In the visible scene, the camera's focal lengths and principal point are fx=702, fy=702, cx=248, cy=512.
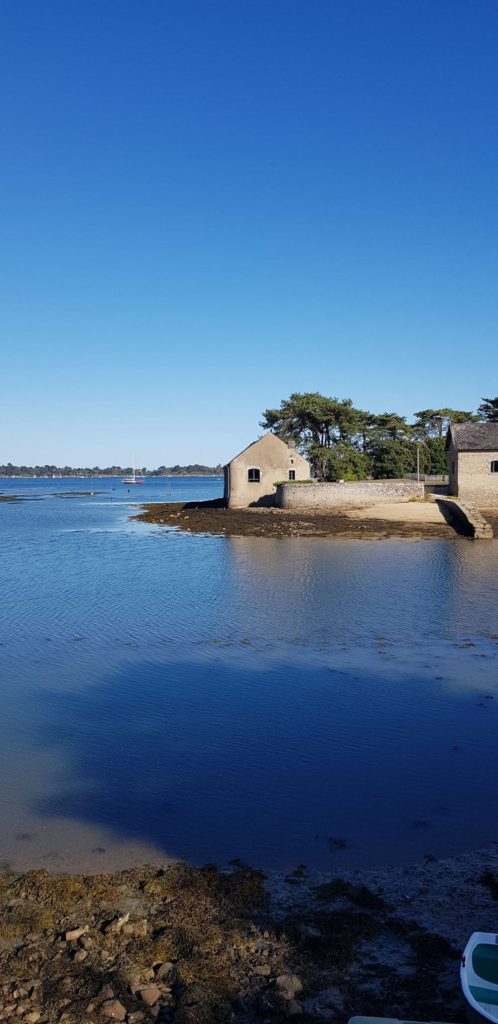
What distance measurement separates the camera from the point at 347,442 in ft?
189

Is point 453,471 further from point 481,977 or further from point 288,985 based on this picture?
point 481,977

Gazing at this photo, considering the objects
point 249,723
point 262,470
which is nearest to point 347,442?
point 262,470

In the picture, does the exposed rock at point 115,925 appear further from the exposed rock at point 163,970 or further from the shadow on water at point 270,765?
the shadow on water at point 270,765

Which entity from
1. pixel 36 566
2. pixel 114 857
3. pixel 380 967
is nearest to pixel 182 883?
pixel 114 857

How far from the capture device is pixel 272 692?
34.5 feet

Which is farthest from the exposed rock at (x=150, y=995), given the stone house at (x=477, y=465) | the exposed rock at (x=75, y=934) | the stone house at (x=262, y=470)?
the stone house at (x=262, y=470)

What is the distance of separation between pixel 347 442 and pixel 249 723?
49900 mm

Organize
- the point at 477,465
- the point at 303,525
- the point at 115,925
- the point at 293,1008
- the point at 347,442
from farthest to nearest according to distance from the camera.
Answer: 1. the point at 347,442
2. the point at 477,465
3. the point at 303,525
4. the point at 115,925
5. the point at 293,1008

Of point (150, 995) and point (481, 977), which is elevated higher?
point (481, 977)

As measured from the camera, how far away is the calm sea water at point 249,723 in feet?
20.6

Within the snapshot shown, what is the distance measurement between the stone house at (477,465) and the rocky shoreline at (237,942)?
3432 cm

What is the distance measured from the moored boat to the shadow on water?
6.30ft

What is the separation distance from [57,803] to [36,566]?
19854mm

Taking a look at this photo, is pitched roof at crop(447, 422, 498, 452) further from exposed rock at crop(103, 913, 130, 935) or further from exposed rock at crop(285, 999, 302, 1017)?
exposed rock at crop(285, 999, 302, 1017)
